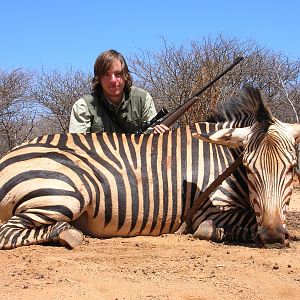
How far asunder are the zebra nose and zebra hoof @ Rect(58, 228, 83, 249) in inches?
48.3

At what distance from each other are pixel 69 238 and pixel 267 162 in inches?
56.1

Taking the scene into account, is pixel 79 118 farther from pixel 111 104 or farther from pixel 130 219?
pixel 130 219

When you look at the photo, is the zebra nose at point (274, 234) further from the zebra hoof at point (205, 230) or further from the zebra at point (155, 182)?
the zebra hoof at point (205, 230)

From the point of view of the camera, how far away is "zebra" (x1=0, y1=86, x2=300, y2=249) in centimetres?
391

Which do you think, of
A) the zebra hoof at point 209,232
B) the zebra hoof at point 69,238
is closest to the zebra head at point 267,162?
the zebra hoof at point 209,232

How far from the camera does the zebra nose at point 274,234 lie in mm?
3715

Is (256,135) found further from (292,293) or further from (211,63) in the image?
(211,63)

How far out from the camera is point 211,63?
15.8 m

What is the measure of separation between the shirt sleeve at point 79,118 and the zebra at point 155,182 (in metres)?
0.61

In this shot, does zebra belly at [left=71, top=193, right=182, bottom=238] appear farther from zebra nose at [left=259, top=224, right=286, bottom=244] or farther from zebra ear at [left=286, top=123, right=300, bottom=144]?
zebra ear at [left=286, top=123, right=300, bottom=144]

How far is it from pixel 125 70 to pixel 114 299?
9.59ft

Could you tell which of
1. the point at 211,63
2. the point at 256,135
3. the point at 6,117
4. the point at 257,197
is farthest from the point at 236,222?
the point at 6,117

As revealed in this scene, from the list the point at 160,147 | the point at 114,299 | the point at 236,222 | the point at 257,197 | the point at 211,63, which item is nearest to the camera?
the point at 114,299

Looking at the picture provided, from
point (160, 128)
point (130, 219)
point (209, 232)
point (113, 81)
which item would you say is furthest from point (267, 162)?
point (113, 81)
